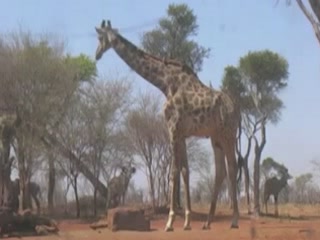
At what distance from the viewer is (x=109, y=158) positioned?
129 ft

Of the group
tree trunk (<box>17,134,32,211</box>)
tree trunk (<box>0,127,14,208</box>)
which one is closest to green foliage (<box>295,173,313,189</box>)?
tree trunk (<box>17,134,32,211</box>)

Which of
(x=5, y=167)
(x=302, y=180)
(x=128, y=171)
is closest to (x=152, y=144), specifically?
(x=128, y=171)

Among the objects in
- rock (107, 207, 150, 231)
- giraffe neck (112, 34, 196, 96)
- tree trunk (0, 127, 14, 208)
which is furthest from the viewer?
tree trunk (0, 127, 14, 208)

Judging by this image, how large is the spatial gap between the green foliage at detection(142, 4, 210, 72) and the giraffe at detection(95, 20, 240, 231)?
65.1ft

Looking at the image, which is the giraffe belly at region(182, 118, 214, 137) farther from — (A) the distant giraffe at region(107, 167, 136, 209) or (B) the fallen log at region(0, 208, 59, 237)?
(A) the distant giraffe at region(107, 167, 136, 209)

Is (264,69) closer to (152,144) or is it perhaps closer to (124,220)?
(152,144)

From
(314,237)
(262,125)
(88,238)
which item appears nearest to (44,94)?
(262,125)

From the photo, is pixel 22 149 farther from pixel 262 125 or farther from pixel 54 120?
pixel 262 125

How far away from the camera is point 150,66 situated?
18.0m

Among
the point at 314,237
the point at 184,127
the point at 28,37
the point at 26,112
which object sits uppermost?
the point at 28,37

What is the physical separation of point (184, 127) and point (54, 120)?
695 inches

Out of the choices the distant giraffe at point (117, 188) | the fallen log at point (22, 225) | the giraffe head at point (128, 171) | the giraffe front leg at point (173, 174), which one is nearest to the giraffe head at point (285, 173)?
the giraffe head at point (128, 171)

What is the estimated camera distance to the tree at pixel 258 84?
39719mm

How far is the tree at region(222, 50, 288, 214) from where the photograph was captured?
39719mm
